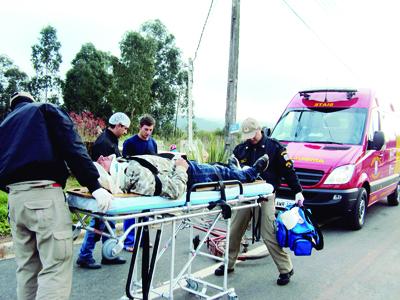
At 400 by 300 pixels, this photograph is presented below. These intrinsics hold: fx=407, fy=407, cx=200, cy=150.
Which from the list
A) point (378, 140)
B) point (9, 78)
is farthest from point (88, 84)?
point (378, 140)

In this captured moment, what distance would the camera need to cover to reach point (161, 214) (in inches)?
131

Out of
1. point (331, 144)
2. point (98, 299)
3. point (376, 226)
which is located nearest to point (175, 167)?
point (98, 299)

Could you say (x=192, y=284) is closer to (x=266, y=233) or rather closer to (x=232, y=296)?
(x=232, y=296)

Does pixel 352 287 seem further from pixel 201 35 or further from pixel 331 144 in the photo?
pixel 201 35

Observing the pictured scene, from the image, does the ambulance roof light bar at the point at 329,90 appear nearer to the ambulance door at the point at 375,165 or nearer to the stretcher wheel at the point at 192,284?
the ambulance door at the point at 375,165

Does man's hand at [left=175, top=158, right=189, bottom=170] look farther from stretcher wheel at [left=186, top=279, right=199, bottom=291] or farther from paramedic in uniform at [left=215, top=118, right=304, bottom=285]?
stretcher wheel at [left=186, top=279, right=199, bottom=291]

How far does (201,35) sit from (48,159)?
9.65 metres

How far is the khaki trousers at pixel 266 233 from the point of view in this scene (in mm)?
→ 4637

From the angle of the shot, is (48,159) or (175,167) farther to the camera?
(175,167)

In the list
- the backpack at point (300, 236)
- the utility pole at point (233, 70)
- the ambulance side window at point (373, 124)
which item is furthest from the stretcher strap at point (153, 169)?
the utility pole at point (233, 70)

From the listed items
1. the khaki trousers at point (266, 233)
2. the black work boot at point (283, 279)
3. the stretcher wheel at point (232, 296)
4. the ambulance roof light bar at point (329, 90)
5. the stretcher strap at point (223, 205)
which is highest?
the ambulance roof light bar at point (329, 90)

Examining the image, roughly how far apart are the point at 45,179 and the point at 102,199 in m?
0.45

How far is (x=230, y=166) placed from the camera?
439 cm

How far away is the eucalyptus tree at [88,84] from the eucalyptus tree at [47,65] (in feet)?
3.27
